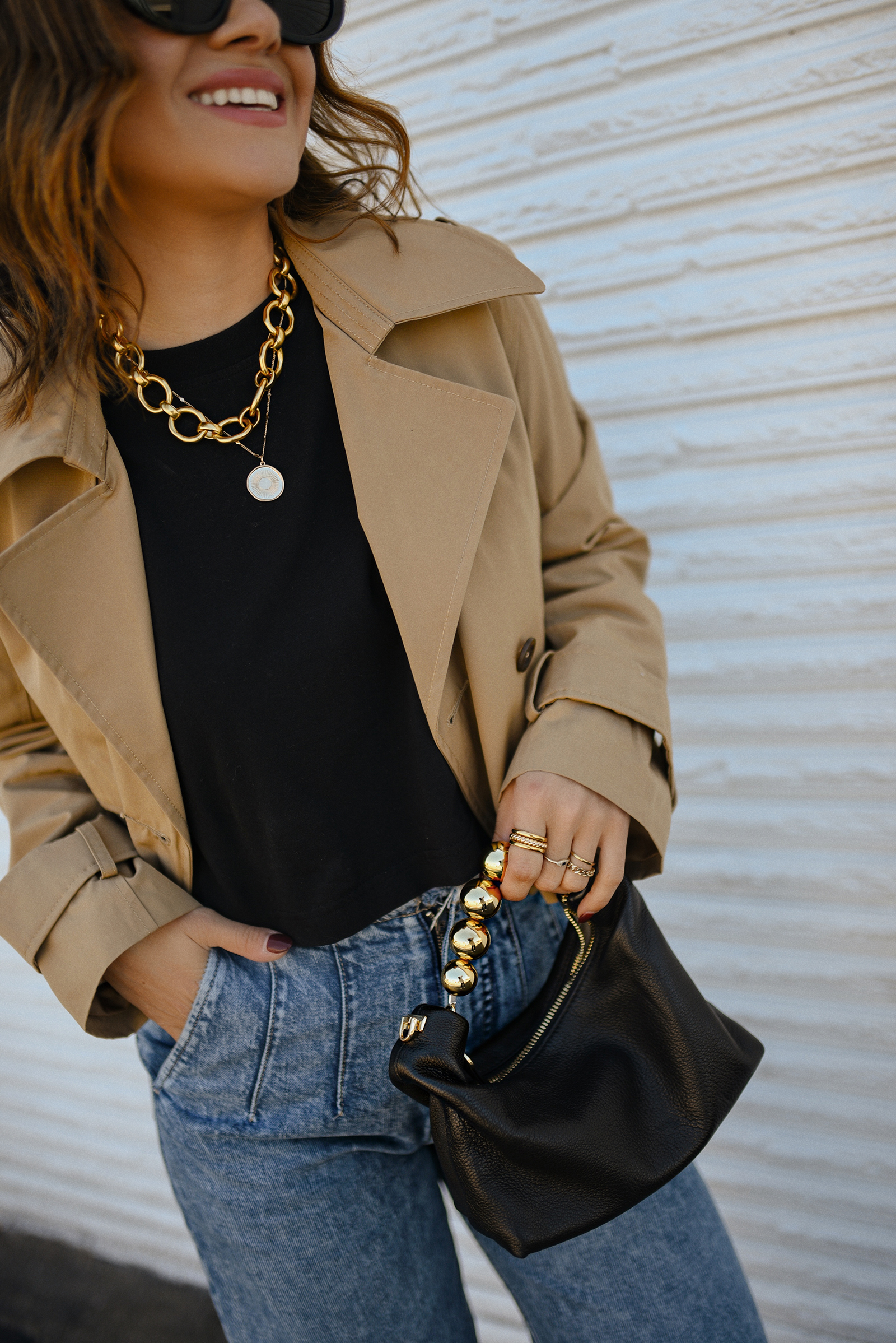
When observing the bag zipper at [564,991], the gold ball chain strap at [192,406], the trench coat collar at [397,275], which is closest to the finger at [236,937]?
the bag zipper at [564,991]

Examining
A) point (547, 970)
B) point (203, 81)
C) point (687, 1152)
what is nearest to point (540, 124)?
point (203, 81)

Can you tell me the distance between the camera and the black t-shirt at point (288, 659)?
113 centimetres

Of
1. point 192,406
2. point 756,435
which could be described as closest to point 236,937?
point 192,406

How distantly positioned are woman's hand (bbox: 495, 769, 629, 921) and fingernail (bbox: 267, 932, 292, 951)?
0.29 m

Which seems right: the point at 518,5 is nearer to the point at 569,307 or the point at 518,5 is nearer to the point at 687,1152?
the point at 569,307

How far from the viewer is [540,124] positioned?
175 cm

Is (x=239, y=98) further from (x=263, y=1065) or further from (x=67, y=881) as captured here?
(x=263, y=1065)

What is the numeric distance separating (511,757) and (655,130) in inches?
45.2

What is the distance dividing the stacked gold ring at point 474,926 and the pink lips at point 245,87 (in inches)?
33.6

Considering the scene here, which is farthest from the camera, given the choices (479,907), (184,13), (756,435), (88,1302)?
(88,1302)

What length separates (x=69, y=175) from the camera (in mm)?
1032

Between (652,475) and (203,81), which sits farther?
(652,475)

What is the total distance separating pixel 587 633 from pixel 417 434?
12.9 inches

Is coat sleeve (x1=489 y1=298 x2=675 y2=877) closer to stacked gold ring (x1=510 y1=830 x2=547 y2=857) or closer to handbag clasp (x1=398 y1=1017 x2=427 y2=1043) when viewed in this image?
stacked gold ring (x1=510 y1=830 x2=547 y2=857)
